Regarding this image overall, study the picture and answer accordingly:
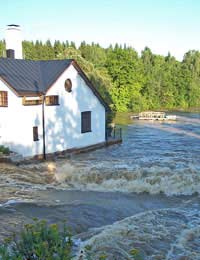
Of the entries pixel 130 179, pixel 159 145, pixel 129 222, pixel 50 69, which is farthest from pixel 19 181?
pixel 159 145

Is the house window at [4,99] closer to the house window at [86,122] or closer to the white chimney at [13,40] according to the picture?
the house window at [86,122]

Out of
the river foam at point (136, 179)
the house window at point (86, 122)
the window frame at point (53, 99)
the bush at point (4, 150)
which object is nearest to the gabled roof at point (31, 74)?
the window frame at point (53, 99)

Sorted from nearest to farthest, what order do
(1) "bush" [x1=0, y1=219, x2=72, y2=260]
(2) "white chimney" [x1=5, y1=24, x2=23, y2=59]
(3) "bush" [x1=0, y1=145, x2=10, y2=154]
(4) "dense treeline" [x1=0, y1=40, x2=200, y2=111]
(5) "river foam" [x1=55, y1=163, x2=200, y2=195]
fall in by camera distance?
1. (1) "bush" [x1=0, y1=219, x2=72, y2=260]
2. (5) "river foam" [x1=55, y1=163, x2=200, y2=195]
3. (3) "bush" [x1=0, y1=145, x2=10, y2=154]
4. (2) "white chimney" [x1=5, y1=24, x2=23, y2=59]
5. (4) "dense treeline" [x1=0, y1=40, x2=200, y2=111]

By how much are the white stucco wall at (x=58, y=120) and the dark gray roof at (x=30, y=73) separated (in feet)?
1.31

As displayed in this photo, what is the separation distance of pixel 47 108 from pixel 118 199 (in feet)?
29.7

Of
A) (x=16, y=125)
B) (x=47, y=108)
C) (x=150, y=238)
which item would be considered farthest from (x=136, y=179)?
(x=47, y=108)

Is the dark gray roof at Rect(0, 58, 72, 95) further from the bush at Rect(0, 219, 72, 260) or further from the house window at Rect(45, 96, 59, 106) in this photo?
the bush at Rect(0, 219, 72, 260)

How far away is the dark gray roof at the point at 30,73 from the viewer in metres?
20.0

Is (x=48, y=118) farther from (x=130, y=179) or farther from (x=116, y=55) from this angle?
(x=116, y=55)

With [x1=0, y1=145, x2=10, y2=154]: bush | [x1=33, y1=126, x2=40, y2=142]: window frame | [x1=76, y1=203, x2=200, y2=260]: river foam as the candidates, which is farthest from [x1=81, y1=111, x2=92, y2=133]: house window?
[x1=76, y1=203, x2=200, y2=260]: river foam

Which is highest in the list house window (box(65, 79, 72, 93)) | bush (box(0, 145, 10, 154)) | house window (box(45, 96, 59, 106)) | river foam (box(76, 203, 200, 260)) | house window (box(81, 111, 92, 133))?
house window (box(65, 79, 72, 93))

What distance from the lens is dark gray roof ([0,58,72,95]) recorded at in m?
20.0

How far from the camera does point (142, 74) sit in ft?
223

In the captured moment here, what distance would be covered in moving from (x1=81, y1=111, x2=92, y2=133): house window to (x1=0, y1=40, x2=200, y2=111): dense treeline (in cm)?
1513
